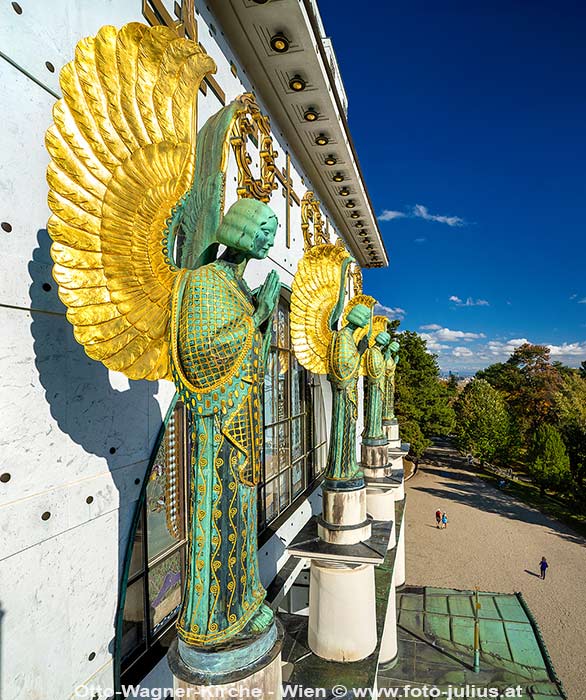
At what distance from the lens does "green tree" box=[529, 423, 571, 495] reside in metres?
24.7

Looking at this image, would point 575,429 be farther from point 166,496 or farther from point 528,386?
point 166,496

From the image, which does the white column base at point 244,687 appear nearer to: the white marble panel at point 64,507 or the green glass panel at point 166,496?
the white marble panel at point 64,507

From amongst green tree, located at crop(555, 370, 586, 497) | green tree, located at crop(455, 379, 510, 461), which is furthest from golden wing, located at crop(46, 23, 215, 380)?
green tree, located at crop(455, 379, 510, 461)

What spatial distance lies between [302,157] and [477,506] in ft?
79.9

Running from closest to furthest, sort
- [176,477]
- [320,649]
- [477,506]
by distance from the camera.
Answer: [176,477] < [320,649] < [477,506]

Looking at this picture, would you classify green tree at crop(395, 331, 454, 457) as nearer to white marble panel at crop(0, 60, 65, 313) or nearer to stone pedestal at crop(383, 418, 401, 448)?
stone pedestal at crop(383, 418, 401, 448)

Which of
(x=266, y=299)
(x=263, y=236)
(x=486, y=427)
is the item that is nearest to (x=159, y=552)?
(x=266, y=299)

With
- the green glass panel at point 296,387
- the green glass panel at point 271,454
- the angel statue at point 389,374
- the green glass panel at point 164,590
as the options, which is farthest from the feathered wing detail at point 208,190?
the angel statue at point 389,374

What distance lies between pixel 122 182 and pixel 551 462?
28712mm

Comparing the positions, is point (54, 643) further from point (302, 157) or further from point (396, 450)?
point (396, 450)

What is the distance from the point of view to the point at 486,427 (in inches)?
1277

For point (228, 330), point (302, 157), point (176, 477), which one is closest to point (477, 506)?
point (302, 157)

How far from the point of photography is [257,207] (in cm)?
235

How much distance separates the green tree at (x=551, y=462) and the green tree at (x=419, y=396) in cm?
611
